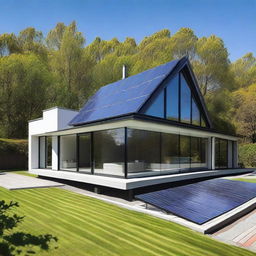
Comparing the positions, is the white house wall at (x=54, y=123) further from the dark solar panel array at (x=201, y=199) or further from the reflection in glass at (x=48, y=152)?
the dark solar panel array at (x=201, y=199)

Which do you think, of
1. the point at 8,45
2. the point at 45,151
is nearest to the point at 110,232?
the point at 45,151

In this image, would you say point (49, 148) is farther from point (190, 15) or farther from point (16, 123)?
point (190, 15)

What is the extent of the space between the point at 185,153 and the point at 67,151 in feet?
23.4

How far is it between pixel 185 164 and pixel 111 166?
506 centimetres

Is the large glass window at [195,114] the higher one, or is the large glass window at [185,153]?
the large glass window at [195,114]

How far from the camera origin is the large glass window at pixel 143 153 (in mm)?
10406

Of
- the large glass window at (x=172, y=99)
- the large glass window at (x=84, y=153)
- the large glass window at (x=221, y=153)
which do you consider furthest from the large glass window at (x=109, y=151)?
the large glass window at (x=221, y=153)

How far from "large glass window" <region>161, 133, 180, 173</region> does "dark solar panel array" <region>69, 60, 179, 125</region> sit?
8.23 ft

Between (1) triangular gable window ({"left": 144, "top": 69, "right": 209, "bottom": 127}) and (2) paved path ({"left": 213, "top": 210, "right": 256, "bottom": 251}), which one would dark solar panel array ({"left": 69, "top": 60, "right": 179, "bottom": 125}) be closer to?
(1) triangular gable window ({"left": 144, "top": 69, "right": 209, "bottom": 127})

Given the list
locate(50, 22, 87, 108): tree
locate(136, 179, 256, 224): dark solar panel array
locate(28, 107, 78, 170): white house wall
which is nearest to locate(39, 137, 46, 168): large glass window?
locate(28, 107, 78, 170): white house wall

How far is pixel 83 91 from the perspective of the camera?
29234 mm

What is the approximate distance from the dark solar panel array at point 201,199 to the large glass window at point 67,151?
703 centimetres

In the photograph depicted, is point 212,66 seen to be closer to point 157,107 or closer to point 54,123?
point 157,107

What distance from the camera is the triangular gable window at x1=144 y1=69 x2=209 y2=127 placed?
12.5 meters
